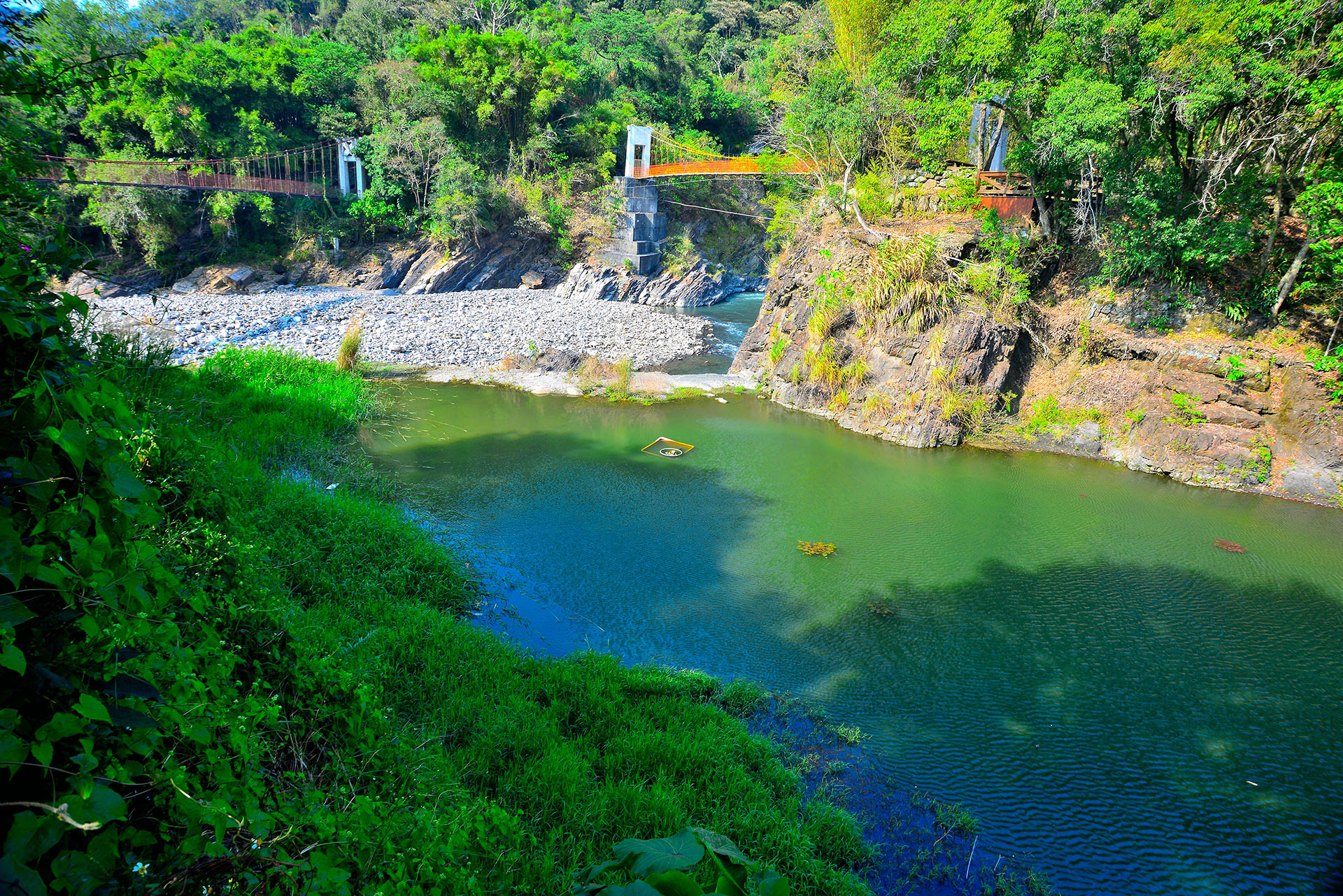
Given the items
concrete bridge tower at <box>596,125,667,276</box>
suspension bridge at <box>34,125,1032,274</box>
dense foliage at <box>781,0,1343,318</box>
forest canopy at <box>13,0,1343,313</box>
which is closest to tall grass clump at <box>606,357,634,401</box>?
forest canopy at <box>13,0,1343,313</box>

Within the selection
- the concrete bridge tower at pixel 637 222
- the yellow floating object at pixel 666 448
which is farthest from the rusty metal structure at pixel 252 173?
the yellow floating object at pixel 666 448

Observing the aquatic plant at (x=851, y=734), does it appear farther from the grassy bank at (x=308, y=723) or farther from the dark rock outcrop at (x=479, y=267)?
the dark rock outcrop at (x=479, y=267)

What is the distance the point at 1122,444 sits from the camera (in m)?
9.31

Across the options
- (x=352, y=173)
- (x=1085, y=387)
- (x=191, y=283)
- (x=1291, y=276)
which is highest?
(x=352, y=173)

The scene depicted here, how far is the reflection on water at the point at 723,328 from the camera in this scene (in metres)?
14.5

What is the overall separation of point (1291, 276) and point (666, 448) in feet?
26.8

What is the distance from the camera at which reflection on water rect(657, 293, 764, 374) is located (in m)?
14.5

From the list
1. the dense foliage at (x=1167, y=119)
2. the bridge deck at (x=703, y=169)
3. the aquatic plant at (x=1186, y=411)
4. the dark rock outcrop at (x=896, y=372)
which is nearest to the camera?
the dense foliage at (x=1167, y=119)

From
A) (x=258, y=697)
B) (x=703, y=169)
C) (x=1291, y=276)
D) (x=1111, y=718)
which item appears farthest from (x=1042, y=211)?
(x=703, y=169)

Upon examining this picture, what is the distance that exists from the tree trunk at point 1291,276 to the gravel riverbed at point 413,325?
1009cm

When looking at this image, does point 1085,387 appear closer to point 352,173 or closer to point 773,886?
point 773,886

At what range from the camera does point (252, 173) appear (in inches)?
789

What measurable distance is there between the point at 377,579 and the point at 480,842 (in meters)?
2.87

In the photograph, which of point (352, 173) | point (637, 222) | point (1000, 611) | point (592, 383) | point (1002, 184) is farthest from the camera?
point (637, 222)
